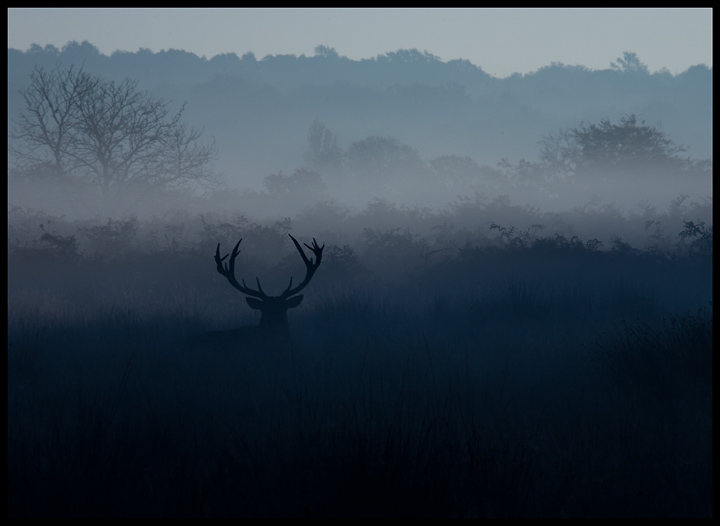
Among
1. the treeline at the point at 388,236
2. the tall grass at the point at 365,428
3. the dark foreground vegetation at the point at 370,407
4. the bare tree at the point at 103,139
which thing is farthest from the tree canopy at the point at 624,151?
the tall grass at the point at 365,428

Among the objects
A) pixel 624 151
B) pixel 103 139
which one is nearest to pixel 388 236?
pixel 103 139

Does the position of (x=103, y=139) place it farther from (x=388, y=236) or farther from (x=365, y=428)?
(x=365, y=428)

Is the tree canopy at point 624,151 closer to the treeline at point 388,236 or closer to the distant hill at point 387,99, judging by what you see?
the treeline at point 388,236

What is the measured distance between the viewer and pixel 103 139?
24.2 meters

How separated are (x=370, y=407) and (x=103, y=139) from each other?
2292 centimetres

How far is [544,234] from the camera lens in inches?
650

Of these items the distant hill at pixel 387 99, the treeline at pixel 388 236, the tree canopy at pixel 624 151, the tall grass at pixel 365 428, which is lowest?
the tall grass at pixel 365 428

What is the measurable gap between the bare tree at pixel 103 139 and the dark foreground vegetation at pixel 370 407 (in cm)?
1542

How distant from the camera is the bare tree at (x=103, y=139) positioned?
946 inches

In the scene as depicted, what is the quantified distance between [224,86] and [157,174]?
11234 centimetres

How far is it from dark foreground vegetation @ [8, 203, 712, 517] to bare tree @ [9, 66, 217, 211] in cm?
1542

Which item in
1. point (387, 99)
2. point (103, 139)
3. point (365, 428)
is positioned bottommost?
point (365, 428)

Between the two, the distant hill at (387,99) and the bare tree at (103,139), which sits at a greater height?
the distant hill at (387,99)

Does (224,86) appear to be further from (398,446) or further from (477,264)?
(398,446)
